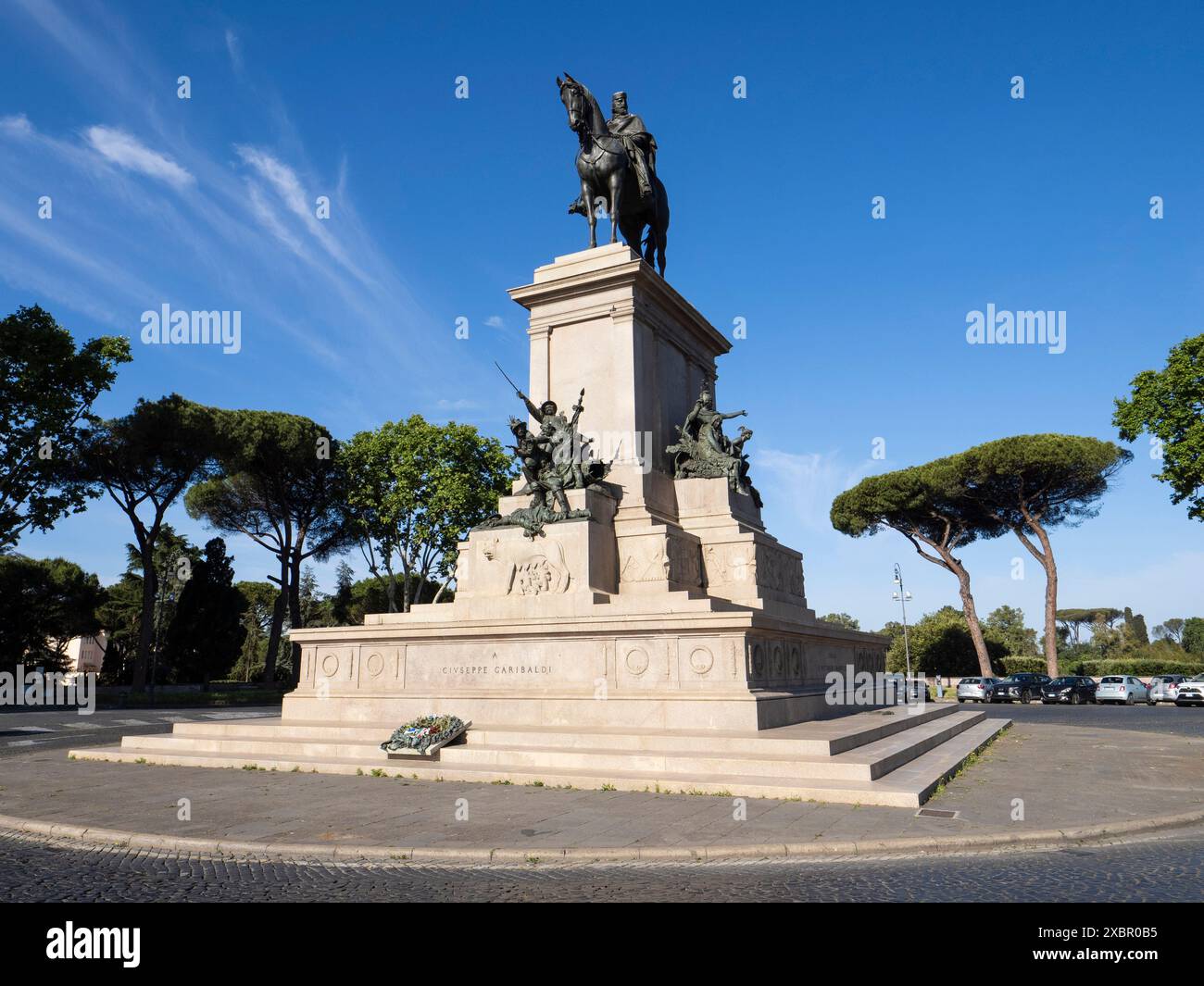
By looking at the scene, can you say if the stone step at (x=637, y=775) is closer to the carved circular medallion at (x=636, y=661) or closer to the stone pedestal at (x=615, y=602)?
the stone pedestal at (x=615, y=602)

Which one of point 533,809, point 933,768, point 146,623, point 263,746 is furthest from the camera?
point 146,623

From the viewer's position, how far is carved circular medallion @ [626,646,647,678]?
13.5m

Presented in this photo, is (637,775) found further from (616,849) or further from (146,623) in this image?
(146,623)


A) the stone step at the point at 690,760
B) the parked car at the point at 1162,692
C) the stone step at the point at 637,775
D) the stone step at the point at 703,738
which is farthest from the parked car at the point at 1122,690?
the stone step at the point at 690,760

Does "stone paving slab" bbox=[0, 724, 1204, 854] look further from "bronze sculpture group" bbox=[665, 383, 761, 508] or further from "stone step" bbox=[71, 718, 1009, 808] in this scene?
"bronze sculpture group" bbox=[665, 383, 761, 508]

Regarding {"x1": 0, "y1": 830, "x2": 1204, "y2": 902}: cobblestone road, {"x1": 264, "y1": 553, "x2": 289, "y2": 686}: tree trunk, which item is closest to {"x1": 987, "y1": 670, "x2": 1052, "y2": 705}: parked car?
{"x1": 264, "y1": 553, "x2": 289, "y2": 686}: tree trunk

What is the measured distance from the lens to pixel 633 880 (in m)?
6.54

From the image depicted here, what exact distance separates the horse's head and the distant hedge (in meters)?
50.8

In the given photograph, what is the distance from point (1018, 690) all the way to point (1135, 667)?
731 inches

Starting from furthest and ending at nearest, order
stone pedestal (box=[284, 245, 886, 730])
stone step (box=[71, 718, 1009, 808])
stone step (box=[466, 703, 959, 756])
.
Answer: stone pedestal (box=[284, 245, 886, 730])
stone step (box=[466, 703, 959, 756])
stone step (box=[71, 718, 1009, 808])

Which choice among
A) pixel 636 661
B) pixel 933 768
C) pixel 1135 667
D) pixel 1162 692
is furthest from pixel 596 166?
pixel 1135 667
